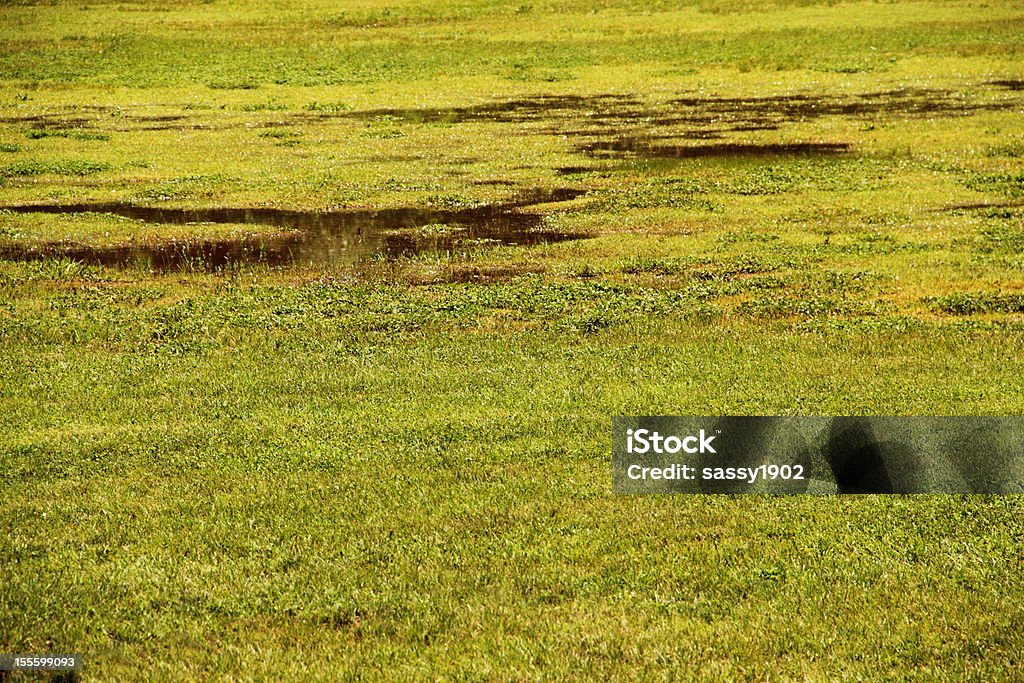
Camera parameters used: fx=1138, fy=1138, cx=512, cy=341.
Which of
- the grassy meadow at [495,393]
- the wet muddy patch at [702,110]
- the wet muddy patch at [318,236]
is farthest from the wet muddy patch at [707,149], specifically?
the wet muddy patch at [318,236]

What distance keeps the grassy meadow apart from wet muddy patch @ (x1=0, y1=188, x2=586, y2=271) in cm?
23

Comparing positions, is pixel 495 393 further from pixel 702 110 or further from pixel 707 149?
pixel 702 110

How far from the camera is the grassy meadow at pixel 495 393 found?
8.36m

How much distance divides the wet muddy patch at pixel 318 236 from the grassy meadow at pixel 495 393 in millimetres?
233

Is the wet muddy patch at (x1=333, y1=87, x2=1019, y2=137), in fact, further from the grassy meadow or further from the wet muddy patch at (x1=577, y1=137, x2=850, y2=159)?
the grassy meadow

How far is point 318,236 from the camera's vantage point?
2611cm

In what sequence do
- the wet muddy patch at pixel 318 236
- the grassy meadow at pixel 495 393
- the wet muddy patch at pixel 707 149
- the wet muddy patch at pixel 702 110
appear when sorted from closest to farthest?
the grassy meadow at pixel 495 393 → the wet muddy patch at pixel 318 236 → the wet muddy patch at pixel 707 149 → the wet muddy patch at pixel 702 110

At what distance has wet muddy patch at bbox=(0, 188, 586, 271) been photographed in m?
23.8

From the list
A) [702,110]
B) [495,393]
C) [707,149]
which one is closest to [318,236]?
[495,393]

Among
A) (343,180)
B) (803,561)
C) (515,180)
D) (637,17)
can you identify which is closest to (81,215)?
(343,180)

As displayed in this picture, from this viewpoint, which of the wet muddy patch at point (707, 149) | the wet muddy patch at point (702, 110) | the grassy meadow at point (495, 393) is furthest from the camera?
the wet muddy patch at point (702, 110)

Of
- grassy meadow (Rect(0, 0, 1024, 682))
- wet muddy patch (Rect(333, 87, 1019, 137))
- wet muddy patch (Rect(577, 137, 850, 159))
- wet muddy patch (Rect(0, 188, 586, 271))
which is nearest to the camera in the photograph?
grassy meadow (Rect(0, 0, 1024, 682))

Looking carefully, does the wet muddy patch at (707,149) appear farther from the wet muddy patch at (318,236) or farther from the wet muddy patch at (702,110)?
the wet muddy patch at (318,236)

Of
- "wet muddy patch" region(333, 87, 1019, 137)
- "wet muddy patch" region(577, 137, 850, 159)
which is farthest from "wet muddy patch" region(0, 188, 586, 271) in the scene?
"wet muddy patch" region(333, 87, 1019, 137)
